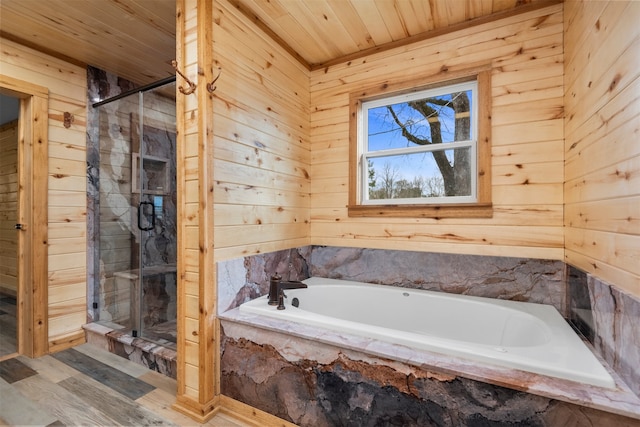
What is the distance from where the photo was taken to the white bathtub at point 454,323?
1.11m

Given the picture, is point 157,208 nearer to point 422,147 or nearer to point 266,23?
point 266,23

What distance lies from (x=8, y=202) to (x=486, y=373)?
5239 mm

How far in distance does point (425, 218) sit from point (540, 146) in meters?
0.83

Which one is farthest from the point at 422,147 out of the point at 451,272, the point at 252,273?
the point at 252,273

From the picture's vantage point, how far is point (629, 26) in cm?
104

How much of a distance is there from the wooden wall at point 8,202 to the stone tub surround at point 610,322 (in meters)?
5.11

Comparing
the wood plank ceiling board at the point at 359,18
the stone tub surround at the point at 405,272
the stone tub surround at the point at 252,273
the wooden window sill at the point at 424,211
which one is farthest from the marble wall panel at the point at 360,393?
the wood plank ceiling board at the point at 359,18

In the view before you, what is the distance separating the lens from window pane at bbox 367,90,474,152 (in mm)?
2174

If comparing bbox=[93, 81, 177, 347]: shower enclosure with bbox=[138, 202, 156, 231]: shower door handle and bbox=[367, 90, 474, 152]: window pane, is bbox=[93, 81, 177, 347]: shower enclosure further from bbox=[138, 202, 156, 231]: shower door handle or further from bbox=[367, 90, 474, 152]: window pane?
bbox=[367, 90, 474, 152]: window pane

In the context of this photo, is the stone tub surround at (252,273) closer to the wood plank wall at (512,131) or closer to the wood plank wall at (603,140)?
the wood plank wall at (512,131)

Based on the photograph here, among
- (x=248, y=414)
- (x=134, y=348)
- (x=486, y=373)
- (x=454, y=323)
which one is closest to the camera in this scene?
(x=486, y=373)

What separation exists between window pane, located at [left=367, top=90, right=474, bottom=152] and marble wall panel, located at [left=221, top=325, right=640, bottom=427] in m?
1.67

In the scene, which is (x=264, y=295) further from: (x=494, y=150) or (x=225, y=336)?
(x=494, y=150)

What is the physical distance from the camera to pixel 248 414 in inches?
62.4
